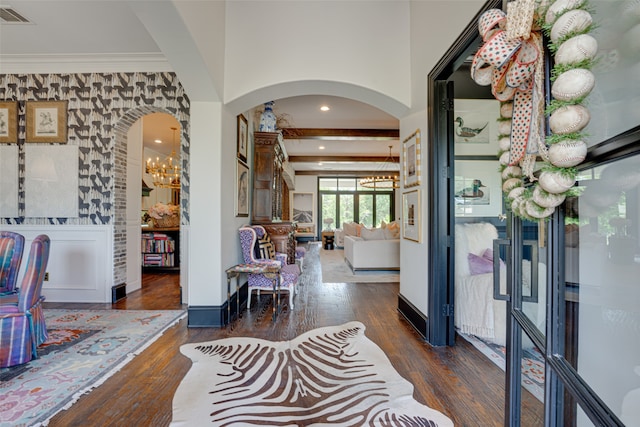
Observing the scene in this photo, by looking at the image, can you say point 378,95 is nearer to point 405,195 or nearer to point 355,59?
point 355,59

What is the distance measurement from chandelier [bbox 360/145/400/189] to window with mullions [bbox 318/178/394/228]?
1273 mm

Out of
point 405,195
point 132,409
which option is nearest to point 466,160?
point 405,195

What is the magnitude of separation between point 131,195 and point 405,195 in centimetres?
411

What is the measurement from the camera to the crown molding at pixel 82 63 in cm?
388

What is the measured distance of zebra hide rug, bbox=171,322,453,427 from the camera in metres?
1.71

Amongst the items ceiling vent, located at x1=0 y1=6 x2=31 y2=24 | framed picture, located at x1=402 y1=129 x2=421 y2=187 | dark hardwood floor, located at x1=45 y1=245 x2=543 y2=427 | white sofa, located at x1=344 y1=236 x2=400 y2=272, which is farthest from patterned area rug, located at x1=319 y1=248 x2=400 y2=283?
ceiling vent, located at x1=0 y1=6 x2=31 y2=24

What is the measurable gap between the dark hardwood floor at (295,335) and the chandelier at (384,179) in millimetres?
5983

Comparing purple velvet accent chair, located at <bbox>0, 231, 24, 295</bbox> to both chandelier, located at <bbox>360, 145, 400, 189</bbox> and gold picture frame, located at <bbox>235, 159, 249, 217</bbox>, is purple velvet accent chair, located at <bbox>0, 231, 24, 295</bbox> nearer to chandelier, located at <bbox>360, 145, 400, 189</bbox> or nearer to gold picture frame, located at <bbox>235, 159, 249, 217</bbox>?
gold picture frame, located at <bbox>235, 159, 249, 217</bbox>

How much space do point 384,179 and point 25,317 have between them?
8.72m

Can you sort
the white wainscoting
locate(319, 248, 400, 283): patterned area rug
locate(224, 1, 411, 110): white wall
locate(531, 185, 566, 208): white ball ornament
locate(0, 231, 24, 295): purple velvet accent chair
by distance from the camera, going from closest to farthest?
locate(531, 185, 566, 208): white ball ornament, locate(0, 231, 24, 295): purple velvet accent chair, locate(224, 1, 411, 110): white wall, the white wainscoting, locate(319, 248, 400, 283): patterned area rug

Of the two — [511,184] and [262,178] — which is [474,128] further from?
[262,178]

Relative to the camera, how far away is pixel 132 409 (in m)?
1.80

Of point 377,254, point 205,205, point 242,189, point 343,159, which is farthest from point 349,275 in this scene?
point 343,159

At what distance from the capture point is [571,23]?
2.82 feet
